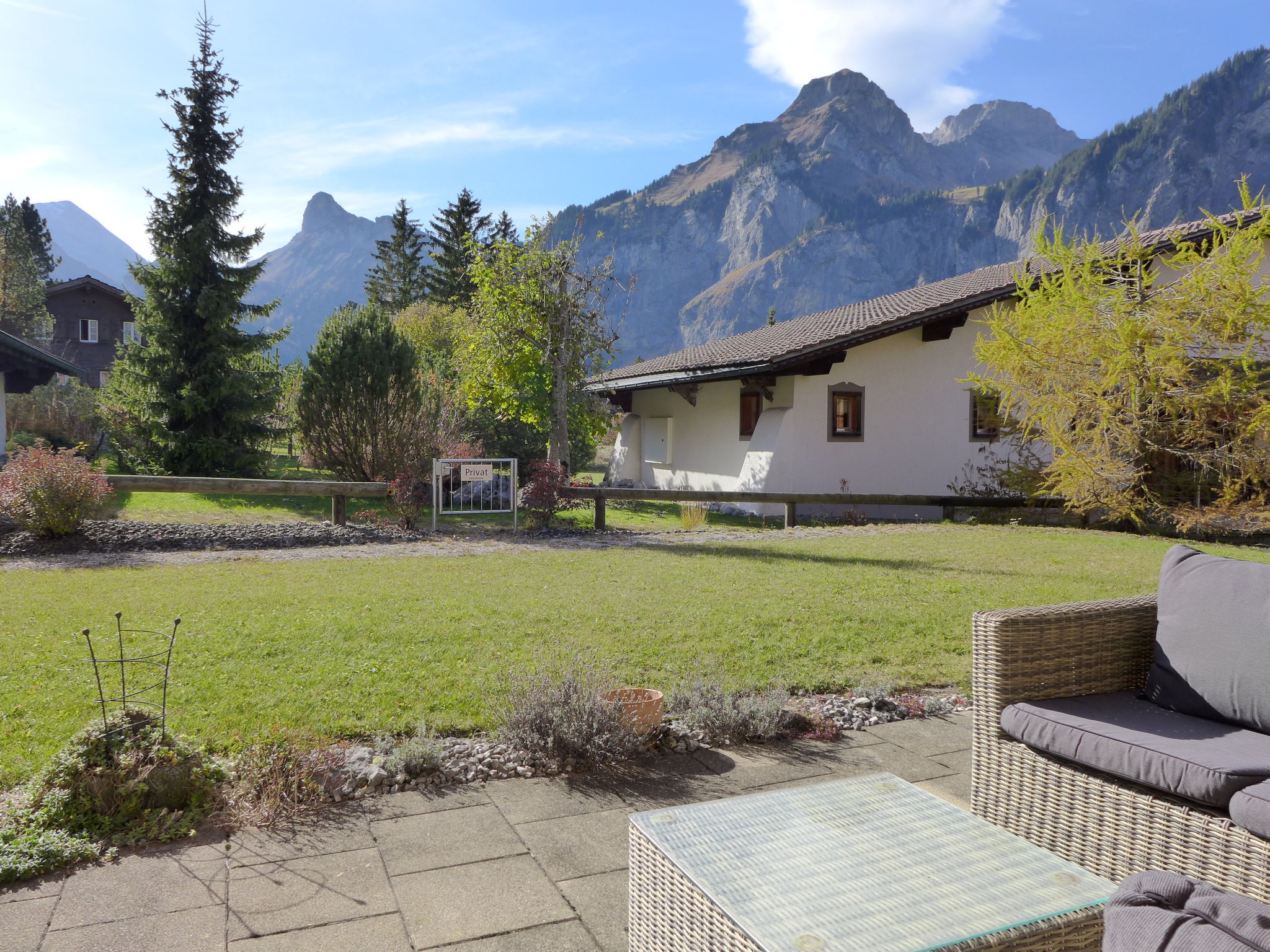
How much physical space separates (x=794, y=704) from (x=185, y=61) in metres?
19.5

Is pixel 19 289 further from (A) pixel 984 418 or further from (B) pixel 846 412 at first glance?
(A) pixel 984 418

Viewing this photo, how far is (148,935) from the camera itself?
225cm

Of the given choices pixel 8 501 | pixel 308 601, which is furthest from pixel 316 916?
pixel 8 501

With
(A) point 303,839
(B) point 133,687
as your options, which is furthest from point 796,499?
(A) point 303,839

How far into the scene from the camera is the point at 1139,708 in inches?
109

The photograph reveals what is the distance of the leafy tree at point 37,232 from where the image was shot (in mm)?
44406

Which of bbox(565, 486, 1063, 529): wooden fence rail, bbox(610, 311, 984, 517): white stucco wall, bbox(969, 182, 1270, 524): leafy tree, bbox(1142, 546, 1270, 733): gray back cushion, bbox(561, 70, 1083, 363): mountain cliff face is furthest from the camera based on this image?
bbox(561, 70, 1083, 363): mountain cliff face

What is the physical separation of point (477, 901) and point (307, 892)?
534 millimetres

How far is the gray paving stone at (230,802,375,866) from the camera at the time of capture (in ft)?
8.87

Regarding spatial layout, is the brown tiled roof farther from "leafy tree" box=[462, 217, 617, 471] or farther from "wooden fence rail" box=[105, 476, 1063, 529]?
"wooden fence rail" box=[105, 476, 1063, 529]

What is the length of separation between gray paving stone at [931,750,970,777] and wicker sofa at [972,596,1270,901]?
0.60 m

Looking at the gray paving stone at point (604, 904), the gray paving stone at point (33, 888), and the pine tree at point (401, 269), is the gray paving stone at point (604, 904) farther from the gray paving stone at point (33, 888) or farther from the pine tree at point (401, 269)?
the pine tree at point (401, 269)

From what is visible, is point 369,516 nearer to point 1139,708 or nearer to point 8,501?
point 8,501

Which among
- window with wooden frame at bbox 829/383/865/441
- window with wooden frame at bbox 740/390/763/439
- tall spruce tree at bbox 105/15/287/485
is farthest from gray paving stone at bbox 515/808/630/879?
tall spruce tree at bbox 105/15/287/485
